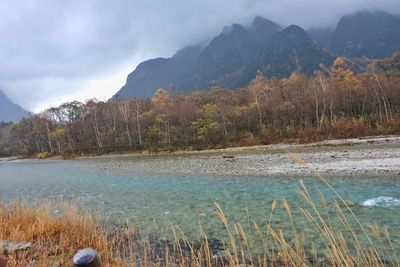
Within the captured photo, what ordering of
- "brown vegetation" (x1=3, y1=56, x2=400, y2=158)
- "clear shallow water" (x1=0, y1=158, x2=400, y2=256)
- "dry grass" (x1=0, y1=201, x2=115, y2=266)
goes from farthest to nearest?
"brown vegetation" (x1=3, y1=56, x2=400, y2=158) < "clear shallow water" (x1=0, y1=158, x2=400, y2=256) < "dry grass" (x1=0, y1=201, x2=115, y2=266)

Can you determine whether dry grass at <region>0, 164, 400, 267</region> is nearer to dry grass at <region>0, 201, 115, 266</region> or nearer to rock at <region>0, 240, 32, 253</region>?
dry grass at <region>0, 201, 115, 266</region>

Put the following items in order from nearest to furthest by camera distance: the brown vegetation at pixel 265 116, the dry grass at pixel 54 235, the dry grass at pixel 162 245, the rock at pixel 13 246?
1. the dry grass at pixel 162 245
2. the rock at pixel 13 246
3. the dry grass at pixel 54 235
4. the brown vegetation at pixel 265 116

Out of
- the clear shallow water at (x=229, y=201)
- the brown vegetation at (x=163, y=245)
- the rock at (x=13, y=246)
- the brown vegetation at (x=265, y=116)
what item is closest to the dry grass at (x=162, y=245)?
the brown vegetation at (x=163, y=245)

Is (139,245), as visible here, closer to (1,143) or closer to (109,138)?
(109,138)

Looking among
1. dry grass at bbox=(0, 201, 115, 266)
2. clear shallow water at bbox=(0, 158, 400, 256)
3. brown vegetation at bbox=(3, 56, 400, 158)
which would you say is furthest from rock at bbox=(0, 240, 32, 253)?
brown vegetation at bbox=(3, 56, 400, 158)

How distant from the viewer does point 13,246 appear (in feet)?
21.8

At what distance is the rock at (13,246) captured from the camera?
20.9 feet

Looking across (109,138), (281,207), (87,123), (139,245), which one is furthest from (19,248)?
(87,123)

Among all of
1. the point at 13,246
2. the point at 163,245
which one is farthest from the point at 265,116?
the point at 13,246

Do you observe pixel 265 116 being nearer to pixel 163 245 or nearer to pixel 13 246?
pixel 163 245

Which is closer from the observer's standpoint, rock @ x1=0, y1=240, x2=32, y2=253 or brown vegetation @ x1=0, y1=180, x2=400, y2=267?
brown vegetation @ x1=0, y1=180, x2=400, y2=267

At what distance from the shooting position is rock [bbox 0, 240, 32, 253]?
637 centimetres

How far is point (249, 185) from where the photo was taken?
16125 millimetres

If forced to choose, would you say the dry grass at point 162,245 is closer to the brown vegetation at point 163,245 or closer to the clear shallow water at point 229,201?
the brown vegetation at point 163,245
